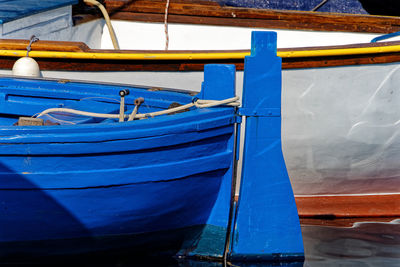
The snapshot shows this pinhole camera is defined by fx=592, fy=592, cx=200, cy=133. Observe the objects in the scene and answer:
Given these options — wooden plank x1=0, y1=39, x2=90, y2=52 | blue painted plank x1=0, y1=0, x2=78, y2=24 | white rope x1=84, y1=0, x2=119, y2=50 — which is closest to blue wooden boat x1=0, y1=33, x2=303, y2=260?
wooden plank x1=0, y1=39, x2=90, y2=52

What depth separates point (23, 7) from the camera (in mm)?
5352

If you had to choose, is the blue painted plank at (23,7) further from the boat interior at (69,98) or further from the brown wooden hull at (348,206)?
the brown wooden hull at (348,206)

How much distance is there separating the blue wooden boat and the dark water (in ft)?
0.34

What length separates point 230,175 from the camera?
3.64 m

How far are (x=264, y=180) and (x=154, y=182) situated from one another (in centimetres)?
70

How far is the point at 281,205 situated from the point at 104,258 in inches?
44.7

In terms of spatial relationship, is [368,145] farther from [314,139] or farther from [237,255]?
[237,255]

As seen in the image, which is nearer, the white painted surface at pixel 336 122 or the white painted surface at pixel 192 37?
the white painted surface at pixel 336 122

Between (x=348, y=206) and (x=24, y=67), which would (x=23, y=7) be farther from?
(x=348, y=206)

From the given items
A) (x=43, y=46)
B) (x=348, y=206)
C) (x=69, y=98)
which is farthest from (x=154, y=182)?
(x=348, y=206)

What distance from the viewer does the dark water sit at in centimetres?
368

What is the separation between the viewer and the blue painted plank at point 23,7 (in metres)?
5.07

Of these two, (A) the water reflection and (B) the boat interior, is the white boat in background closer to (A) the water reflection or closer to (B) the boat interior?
(A) the water reflection

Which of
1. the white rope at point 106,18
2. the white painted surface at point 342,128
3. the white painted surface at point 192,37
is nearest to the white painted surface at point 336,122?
the white painted surface at point 342,128
